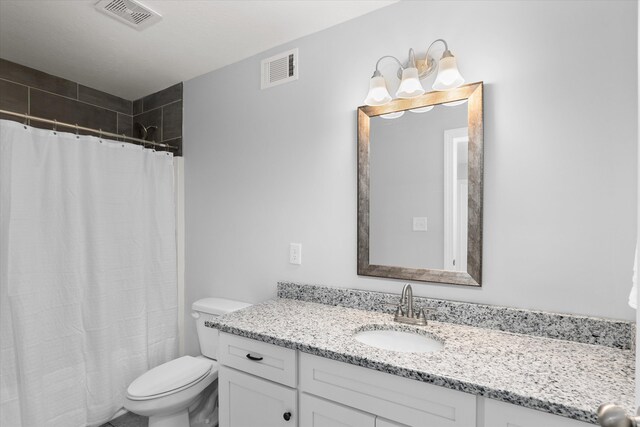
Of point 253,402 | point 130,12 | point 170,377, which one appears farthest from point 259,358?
point 130,12

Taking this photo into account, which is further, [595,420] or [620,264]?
[620,264]

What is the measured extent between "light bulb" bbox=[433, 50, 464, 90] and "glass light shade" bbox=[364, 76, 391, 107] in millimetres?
242

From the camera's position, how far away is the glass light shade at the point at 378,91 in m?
1.55

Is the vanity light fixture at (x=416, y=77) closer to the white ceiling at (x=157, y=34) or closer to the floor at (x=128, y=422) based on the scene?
the white ceiling at (x=157, y=34)

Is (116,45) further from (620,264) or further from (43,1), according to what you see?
(620,264)

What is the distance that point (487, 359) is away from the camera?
1.09 m

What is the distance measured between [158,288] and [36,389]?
0.79 meters

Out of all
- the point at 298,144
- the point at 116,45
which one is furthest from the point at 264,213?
the point at 116,45

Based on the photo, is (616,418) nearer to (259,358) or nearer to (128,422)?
(259,358)

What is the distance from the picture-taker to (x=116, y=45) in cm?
200

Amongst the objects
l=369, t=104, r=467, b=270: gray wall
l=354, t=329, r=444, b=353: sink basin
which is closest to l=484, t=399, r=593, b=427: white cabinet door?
l=354, t=329, r=444, b=353: sink basin

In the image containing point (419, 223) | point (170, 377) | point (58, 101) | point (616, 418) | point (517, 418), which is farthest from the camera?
point (58, 101)

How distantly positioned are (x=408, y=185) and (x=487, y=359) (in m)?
0.81

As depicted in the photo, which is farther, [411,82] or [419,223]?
[419,223]
